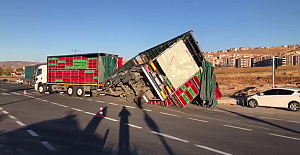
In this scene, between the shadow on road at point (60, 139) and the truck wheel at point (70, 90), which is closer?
the shadow on road at point (60, 139)

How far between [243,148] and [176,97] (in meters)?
8.46

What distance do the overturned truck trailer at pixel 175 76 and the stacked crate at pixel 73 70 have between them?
5808 millimetres

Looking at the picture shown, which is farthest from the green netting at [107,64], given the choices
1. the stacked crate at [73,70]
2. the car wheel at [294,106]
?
the car wheel at [294,106]

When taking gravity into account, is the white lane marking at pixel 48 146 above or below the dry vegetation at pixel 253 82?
below

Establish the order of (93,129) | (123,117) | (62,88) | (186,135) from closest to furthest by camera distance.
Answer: (186,135) → (93,129) → (123,117) → (62,88)

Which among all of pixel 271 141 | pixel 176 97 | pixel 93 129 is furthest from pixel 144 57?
pixel 271 141

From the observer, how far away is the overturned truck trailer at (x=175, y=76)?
15.3m

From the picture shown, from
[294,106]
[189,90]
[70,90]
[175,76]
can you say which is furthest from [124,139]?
[70,90]

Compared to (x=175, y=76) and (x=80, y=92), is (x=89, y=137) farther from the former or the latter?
(x=80, y=92)

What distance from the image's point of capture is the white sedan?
16312mm

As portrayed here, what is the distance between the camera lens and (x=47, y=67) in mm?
24922

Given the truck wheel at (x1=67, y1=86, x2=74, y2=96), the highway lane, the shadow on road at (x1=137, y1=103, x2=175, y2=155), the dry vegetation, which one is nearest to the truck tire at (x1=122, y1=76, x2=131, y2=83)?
the shadow on road at (x1=137, y1=103, x2=175, y2=155)

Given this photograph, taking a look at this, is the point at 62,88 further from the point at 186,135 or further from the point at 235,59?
the point at 235,59

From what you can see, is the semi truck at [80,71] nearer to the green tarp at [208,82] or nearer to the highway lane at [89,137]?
the green tarp at [208,82]
